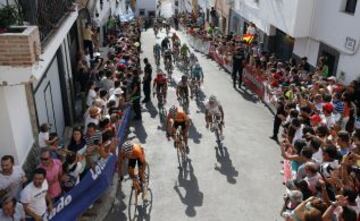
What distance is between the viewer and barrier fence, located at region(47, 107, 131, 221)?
763 centimetres

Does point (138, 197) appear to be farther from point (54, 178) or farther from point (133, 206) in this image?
point (54, 178)

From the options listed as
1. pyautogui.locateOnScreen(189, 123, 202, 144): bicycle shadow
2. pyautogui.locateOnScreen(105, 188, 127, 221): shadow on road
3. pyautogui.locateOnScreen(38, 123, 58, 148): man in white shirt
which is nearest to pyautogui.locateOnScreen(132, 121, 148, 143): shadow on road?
pyautogui.locateOnScreen(189, 123, 202, 144): bicycle shadow

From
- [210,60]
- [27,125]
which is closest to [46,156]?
[27,125]

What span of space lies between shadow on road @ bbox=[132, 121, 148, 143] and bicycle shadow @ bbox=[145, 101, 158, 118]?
90 centimetres

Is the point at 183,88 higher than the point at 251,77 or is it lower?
higher

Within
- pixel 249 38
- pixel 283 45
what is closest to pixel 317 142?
pixel 283 45

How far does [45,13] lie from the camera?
8.77 m

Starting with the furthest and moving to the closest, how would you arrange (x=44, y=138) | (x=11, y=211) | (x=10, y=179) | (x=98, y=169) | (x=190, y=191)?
(x=190, y=191) → (x=44, y=138) → (x=98, y=169) → (x=10, y=179) → (x=11, y=211)

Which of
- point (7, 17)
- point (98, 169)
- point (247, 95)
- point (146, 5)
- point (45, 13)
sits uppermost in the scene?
point (7, 17)

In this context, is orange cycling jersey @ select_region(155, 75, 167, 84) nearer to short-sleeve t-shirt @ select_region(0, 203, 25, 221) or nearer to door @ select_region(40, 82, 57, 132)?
door @ select_region(40, 82, 57, 132)

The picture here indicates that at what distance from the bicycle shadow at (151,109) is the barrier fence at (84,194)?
5.66 metres

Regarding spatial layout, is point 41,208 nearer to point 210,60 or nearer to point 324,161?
point 324,161

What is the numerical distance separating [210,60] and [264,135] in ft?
39.2

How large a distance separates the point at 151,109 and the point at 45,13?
737cm
